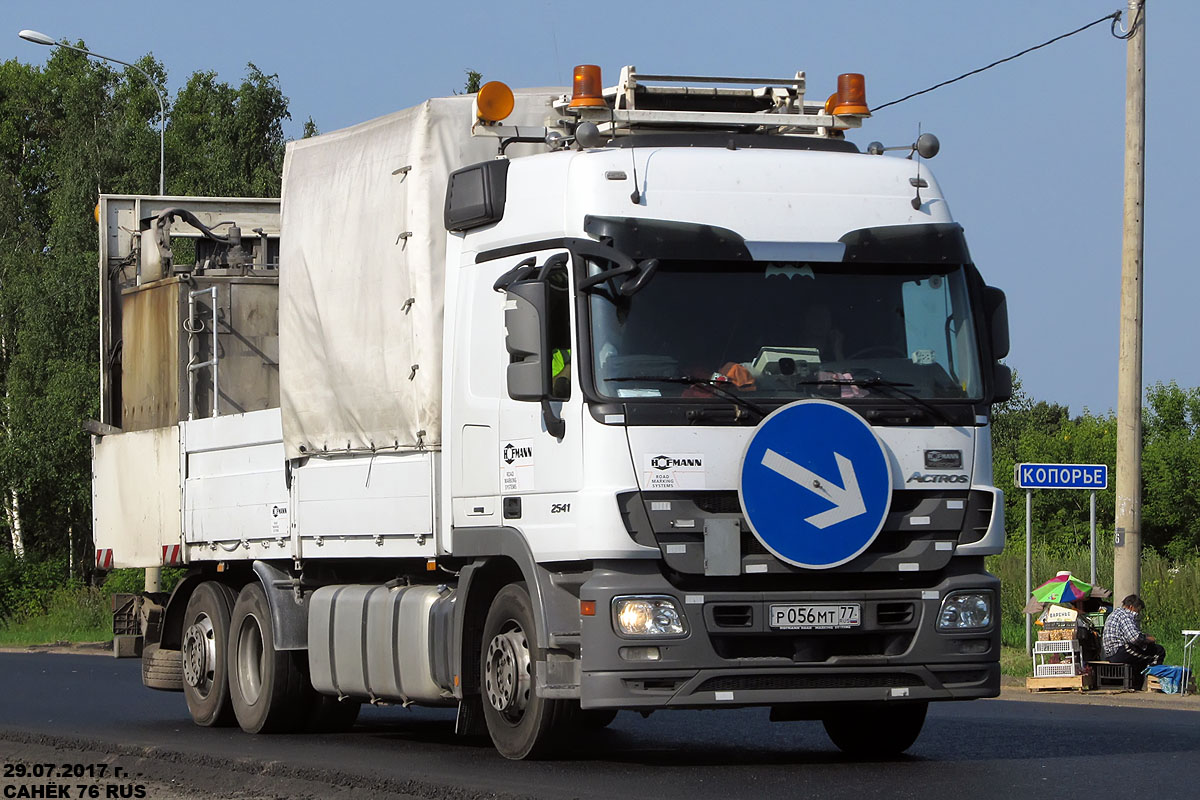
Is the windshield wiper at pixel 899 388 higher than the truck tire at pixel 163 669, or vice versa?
the windshield wiper at pixel 899 388

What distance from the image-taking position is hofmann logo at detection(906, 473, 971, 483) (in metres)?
10.4

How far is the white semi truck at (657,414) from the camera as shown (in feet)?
33.2

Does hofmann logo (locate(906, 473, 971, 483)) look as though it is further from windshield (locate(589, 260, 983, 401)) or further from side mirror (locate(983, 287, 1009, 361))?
side mirror (locate(983, 287, 1009, 361))

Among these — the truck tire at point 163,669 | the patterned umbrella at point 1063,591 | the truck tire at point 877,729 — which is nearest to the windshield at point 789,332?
the truck tire at point 877,729

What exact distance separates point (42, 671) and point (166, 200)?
394 inches

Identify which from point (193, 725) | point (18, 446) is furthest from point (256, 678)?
point (18, 446)

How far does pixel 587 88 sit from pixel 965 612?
140 inches

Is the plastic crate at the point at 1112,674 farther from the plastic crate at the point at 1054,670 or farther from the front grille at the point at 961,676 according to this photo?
the front grille at the point at 961,676

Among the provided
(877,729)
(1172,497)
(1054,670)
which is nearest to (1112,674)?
(1054,670)

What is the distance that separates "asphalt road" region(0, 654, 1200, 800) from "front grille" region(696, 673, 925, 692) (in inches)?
19.2

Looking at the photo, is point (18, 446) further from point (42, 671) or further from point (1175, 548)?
point (1175, 548)

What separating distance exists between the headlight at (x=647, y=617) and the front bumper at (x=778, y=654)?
36 millimetres

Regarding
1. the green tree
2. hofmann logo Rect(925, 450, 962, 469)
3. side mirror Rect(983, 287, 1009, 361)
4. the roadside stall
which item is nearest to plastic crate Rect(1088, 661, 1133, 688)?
the roadside stall

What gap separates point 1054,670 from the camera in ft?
68.0
